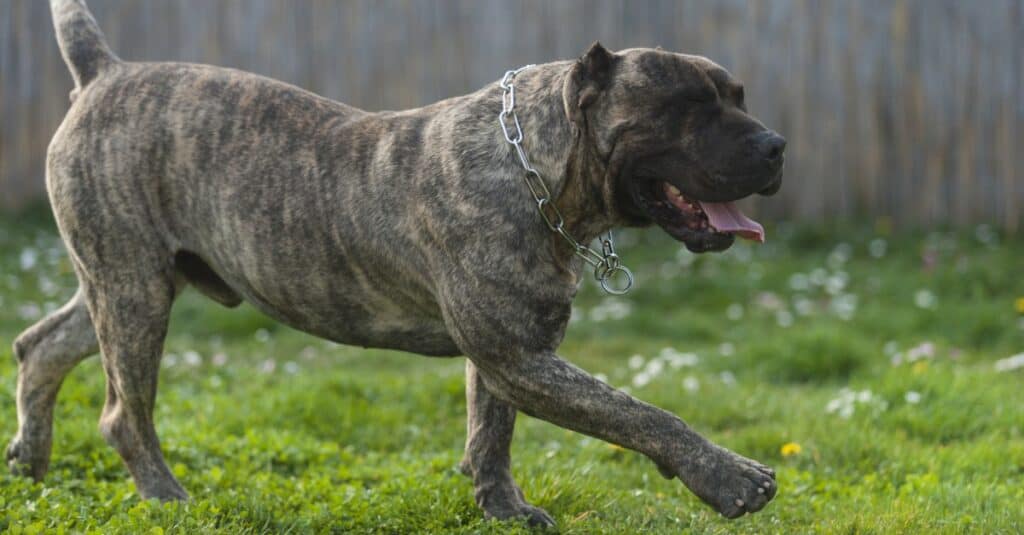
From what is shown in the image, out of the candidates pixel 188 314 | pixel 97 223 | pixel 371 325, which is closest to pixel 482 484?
pixel 371 325

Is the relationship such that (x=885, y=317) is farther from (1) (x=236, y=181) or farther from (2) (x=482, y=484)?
(1) (x=236, y=181)

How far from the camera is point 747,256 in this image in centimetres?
1019

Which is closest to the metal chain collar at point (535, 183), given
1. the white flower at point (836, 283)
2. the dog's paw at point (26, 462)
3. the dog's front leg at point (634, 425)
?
the dog's front leg at point (634, 425)

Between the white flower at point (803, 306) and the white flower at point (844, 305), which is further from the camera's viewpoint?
the white flower at point (803, 306)

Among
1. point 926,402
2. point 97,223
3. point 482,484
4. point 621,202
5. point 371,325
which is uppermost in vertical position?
point 621,202

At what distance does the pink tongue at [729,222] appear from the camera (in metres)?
3.82

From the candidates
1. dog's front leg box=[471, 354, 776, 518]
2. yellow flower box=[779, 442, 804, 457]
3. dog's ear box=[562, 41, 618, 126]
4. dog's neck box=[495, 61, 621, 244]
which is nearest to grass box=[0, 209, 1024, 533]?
yellow flower box=[779, 442, 804, 457]

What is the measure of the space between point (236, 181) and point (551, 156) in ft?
4.14

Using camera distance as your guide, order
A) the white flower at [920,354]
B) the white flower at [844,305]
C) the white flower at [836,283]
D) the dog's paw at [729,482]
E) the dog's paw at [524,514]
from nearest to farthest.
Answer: the dog's paw at [729,482] < the dog's paw at [524,514] < the white flower at [920,354] < the white flower at [844,305] < the white flower at [836,283]

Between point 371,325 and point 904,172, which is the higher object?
point 371,325

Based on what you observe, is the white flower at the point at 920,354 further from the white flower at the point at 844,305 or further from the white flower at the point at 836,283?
the white flower at the point at 836,283

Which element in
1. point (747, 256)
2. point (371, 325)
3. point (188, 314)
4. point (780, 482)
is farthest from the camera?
point (747, 256)

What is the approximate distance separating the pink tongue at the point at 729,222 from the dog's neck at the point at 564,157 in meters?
0.32

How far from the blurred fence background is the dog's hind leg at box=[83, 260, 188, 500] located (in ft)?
22.3
